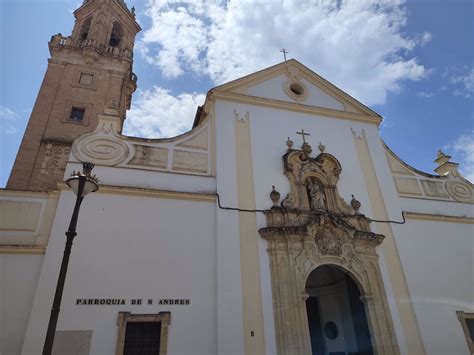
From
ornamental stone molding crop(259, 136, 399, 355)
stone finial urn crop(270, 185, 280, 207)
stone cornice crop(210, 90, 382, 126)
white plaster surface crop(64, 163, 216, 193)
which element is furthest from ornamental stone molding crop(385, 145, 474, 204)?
white plaster surface crop(64, 163, 216, 193)

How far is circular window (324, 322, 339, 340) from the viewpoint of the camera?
39.9ft

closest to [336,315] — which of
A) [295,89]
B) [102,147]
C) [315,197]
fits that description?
[315,197]

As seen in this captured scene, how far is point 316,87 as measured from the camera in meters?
14.8

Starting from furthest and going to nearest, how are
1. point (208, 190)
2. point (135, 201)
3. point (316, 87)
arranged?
point (316, 87), point (208, 190), point (135, 201)

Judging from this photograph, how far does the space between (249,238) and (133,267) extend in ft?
11.0

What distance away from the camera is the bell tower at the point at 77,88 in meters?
15.2

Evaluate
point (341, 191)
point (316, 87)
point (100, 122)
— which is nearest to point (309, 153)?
point (341, 191)

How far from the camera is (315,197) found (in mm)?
11289

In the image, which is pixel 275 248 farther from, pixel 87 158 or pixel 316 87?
pixel 316 87

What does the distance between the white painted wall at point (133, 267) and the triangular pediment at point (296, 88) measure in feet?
19.8

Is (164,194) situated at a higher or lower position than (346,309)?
higher

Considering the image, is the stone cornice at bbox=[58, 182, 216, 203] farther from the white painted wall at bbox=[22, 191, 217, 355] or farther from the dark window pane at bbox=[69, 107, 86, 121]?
the dark window pane at bbox=[69, 107, 86, 121]

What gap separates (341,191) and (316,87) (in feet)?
17.0

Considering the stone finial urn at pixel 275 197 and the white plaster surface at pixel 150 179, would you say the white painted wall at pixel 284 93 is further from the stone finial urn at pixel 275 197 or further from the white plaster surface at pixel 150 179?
the white plaster surface at pixel 150 179
